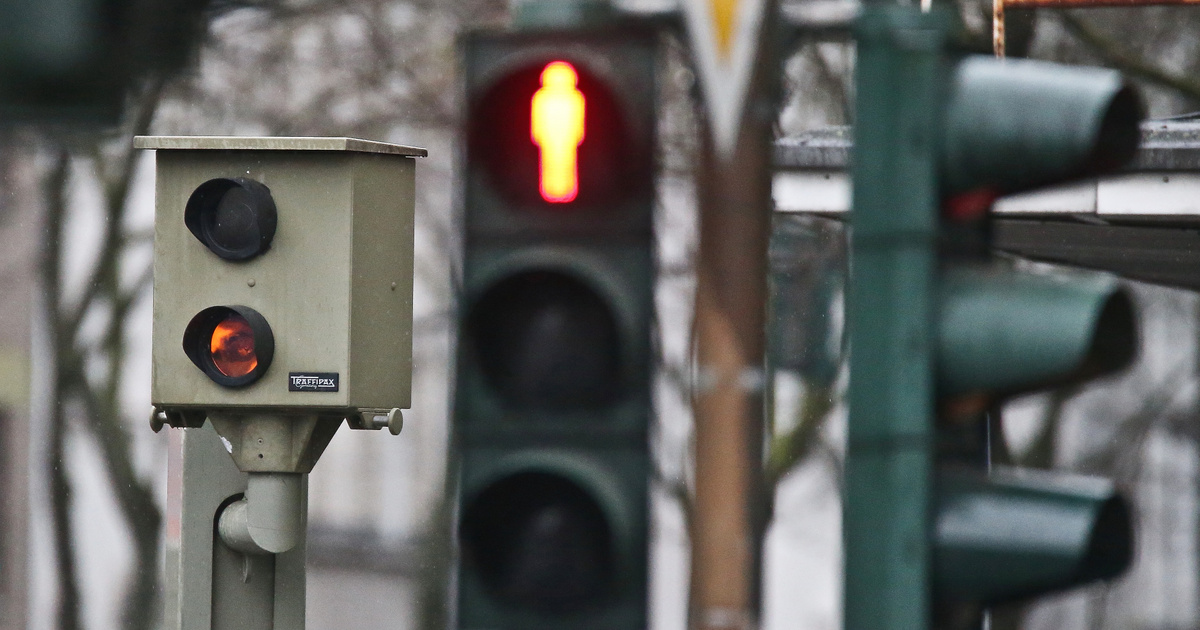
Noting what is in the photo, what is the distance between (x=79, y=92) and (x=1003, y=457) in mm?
9390

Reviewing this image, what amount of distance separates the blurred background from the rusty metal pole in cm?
986

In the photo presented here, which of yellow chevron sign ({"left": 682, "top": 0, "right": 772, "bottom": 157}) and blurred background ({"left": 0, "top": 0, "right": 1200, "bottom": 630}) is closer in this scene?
yellow chevron sign ({"left": 682, "top": 0, "right": 772, "bottom": 157})

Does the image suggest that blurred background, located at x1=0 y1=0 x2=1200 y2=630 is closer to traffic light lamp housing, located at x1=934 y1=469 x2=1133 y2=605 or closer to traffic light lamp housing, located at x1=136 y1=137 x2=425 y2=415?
traffic light lamp housing, located at x1=136 y1=137 x2=425 y2=415

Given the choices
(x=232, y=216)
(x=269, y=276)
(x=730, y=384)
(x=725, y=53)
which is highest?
(x=725, y=53)

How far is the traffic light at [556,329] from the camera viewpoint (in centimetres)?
266

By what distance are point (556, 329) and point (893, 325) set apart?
469mm

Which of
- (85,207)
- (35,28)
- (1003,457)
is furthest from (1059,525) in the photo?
(85,207)

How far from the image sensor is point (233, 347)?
4.44m

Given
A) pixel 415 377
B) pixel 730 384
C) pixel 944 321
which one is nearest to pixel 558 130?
pixel 730 384

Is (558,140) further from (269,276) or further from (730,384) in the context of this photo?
(269,276)

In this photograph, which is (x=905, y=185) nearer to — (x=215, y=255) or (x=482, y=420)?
(x=482, y=420)

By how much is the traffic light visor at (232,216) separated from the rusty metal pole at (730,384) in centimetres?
202

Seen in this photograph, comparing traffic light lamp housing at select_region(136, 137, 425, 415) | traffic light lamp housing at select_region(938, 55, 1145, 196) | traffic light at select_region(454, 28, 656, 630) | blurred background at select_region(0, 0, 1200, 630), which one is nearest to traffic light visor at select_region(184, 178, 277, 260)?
traffic light lamp housing at select_region(136, 137, 425, 415)

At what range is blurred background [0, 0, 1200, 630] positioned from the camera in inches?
522
